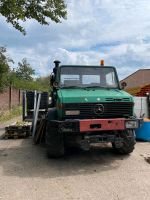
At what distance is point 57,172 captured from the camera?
874cm

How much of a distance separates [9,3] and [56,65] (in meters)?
2.76

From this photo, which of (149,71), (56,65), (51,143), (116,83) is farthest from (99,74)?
(149,71)

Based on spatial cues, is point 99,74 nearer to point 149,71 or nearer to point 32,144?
point 32,144

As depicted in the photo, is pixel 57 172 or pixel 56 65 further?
pixel 56 65

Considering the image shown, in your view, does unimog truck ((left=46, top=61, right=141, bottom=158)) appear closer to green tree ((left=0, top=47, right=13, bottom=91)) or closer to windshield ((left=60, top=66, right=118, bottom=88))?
windshield ((left=60, top=66, right=118, bottom=88))

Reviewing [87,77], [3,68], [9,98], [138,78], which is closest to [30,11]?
[87,77]

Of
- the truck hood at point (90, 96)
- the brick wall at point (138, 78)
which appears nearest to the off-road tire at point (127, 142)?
the truck hood at point (90, 96)

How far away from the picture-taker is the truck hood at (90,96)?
371 inches

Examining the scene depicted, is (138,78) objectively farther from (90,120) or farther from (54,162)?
(90,120)

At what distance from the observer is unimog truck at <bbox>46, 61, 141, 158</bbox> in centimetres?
919

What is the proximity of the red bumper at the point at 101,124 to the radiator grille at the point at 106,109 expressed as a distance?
1.13 feet

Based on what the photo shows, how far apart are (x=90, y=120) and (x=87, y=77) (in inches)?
77.6

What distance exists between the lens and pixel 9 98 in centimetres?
3228

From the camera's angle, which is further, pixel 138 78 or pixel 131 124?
pixel 138 78
